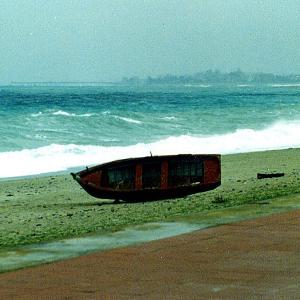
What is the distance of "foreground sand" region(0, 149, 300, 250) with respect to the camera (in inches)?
464

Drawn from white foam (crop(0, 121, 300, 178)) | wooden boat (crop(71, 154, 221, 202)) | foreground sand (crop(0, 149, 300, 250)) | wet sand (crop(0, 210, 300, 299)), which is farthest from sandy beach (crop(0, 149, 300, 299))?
white foam (crop(0, 121, 300, 178))

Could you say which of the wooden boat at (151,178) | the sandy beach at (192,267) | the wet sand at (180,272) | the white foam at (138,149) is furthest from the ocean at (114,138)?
the wet sand at (180,272)

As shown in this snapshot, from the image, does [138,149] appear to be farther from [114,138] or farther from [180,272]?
[180,272]

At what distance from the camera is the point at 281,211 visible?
396 inches

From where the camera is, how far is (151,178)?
18656mm

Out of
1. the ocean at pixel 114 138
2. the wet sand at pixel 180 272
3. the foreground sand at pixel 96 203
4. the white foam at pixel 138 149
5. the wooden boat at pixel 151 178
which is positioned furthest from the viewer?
the ocean at pixel 114 138

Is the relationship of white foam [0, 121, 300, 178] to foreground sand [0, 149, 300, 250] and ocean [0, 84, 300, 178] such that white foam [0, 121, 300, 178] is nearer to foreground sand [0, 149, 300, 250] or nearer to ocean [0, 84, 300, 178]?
ocean [0, 84, 300, 178]

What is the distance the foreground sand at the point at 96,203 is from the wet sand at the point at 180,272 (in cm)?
137

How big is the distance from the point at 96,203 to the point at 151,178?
1.28 metres

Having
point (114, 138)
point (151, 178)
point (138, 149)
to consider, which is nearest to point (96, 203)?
point (151, 178)

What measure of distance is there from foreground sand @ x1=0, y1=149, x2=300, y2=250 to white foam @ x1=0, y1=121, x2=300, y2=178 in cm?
618

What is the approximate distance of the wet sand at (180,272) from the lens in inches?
235

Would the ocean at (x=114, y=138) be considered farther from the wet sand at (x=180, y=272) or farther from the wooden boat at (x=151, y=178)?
the wet sand at (x=180, y=272)

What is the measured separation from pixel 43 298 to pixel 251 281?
150cm
